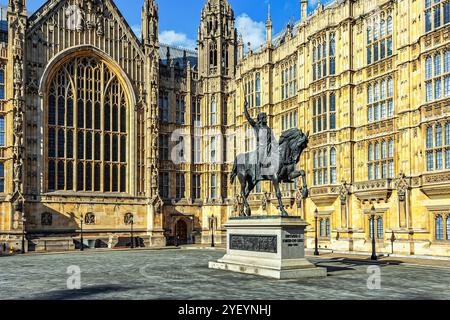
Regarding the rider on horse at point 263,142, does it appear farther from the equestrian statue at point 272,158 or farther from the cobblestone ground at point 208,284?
the cobblestone ground at point 208,284

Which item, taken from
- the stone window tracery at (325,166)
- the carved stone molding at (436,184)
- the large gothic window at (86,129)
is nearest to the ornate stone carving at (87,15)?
the large gothic window at (86,129)

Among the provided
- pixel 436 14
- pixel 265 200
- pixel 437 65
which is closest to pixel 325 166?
pixel 265 200

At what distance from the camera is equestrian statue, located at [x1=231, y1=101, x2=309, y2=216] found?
27031mm

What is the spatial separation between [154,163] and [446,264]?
34.4 m

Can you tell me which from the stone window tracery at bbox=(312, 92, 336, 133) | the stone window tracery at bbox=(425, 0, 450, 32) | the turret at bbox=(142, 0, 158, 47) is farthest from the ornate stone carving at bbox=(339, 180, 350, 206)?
the turret at bbox=(142, 0, 158, 47)

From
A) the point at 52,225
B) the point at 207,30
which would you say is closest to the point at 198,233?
the point at 52,225

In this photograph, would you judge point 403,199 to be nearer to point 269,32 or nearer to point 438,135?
point 438,135

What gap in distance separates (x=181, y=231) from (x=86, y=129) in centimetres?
1565

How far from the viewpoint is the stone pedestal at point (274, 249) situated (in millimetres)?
24812

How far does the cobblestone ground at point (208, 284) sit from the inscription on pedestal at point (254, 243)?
64.7 inches

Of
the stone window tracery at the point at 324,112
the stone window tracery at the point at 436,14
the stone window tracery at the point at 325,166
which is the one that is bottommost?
the stone window tracery at the point at 325,166

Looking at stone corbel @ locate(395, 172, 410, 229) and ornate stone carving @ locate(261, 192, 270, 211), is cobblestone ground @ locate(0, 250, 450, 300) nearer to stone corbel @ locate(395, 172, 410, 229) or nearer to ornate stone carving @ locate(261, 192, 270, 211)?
stone corbel @ locate(395, 172, 410, 229)

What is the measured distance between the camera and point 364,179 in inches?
1716

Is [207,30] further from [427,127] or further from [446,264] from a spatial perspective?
[446,264]
